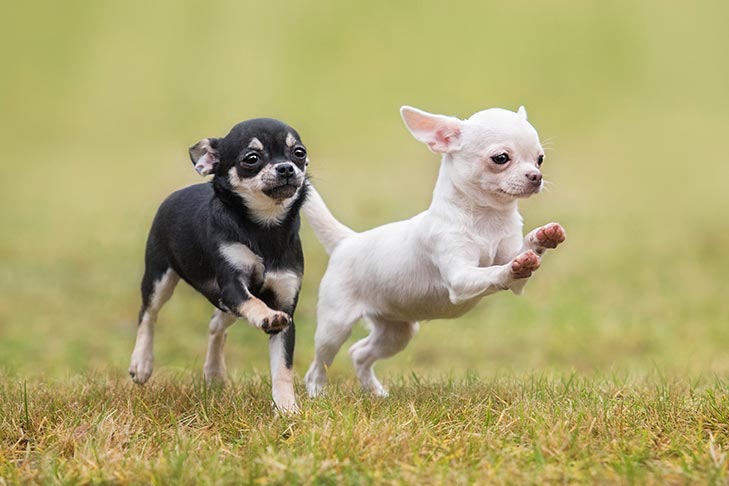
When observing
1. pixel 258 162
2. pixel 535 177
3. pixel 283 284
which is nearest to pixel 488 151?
pixel 535 177

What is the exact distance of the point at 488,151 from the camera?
4395mm

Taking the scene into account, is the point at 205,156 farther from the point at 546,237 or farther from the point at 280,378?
the point at 546,237

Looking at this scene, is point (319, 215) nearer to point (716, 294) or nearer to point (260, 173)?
point (260, 173)

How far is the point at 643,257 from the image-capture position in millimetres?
11391

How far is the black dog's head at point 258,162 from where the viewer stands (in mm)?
4387

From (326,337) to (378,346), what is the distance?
0.39m

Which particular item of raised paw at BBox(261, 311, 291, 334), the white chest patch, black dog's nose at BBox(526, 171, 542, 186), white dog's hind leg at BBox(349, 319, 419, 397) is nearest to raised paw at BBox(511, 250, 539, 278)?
black dog's nose at BBox(526, 171, 542, 186)

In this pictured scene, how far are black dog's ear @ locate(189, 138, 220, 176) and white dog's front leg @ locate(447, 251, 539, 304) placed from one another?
123 centimetres

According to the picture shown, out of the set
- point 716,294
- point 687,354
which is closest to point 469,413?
point 687,354

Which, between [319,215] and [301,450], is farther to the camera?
[319,215]

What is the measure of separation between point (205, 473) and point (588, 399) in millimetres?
1945

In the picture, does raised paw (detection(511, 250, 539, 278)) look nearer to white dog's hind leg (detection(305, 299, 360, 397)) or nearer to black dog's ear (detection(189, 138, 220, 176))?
white dog's hind leg (detection(305, 299, 360, 397))

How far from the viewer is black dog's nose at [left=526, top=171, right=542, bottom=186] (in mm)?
4297

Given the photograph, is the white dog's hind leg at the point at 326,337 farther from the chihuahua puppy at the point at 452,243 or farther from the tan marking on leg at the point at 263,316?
the tan marking on leg at the point at 263,316
